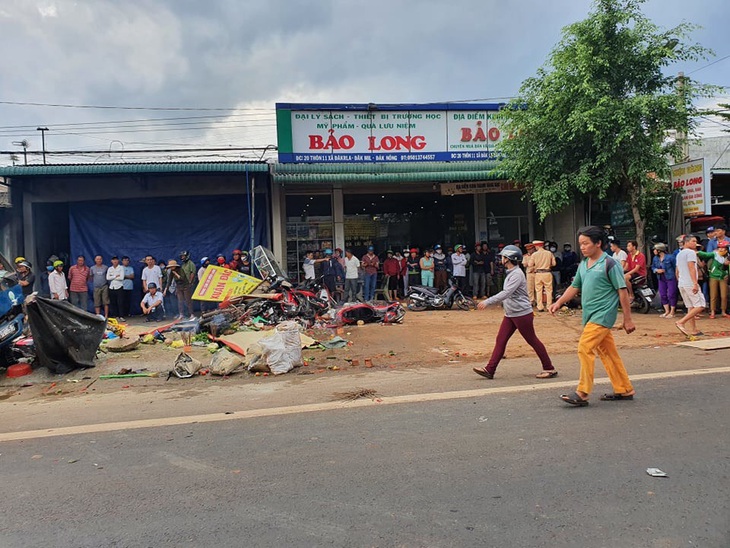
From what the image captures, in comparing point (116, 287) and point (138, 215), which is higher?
point (138, 215)

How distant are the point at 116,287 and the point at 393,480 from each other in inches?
501

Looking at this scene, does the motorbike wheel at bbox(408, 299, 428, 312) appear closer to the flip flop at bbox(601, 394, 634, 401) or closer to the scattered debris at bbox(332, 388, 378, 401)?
the scattered debris at bbox(332, 388, 378, 401)

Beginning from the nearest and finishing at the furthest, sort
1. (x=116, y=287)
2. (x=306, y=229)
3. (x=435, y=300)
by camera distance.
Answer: (x=435, y=300)
(x=116, y=287)
(x=306, y=229)

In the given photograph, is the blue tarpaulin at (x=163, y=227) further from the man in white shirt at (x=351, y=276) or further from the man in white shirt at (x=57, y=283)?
the man in white shirt at (x=351, y=276)

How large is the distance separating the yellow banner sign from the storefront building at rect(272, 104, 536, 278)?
317 centimetres

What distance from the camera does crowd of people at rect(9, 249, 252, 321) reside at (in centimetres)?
1358

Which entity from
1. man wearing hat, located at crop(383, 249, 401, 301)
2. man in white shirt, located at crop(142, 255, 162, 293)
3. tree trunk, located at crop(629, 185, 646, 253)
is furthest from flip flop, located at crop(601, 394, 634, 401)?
man in white shirt, located at crop(142, 255, 162, 293)

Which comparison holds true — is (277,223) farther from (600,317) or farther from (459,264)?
(600,317)

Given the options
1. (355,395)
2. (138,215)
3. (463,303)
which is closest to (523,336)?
(355,395)

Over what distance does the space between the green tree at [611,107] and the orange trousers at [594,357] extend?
7853 millimetres

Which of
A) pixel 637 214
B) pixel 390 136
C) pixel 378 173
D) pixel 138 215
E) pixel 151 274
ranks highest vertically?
pixel 390 136

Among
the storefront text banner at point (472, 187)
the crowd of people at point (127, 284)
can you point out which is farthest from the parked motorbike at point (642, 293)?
the crowd of people at point (127, 284)

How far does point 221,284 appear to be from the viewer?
40.0 feet

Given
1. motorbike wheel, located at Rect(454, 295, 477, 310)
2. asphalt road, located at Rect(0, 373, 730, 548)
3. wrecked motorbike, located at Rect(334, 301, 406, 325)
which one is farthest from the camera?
motorbike wheel, located at Rect(454, 295, 477, 310)
